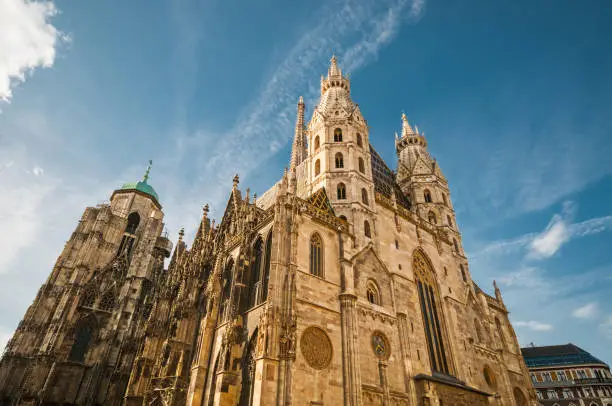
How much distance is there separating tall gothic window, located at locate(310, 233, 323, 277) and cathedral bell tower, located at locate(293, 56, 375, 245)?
3.41 meters

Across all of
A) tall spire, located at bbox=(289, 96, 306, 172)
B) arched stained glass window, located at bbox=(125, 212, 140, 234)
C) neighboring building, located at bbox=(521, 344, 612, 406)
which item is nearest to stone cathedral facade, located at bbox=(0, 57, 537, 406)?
arched stained glass window, located at bbox=(125, 212, 140, 234)

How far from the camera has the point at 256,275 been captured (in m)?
22.0

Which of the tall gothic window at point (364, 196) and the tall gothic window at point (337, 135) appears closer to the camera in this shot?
the tall gothic window at point (364, 196)

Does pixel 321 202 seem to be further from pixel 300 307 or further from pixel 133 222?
pixel 133 222

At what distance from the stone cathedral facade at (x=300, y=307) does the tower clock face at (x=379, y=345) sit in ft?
0.23

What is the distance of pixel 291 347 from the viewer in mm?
16859

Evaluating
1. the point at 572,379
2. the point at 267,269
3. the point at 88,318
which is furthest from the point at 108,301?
the point at 572,379

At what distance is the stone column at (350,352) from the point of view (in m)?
17.8

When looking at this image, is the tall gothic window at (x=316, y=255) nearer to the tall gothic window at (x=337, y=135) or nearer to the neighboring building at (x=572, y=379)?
the tall gothic window at (x=337, y=135)

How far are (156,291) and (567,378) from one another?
55478mm

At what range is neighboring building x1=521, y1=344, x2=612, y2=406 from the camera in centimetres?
4868

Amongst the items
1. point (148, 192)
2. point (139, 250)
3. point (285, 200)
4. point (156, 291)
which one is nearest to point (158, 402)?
point (285, 200)

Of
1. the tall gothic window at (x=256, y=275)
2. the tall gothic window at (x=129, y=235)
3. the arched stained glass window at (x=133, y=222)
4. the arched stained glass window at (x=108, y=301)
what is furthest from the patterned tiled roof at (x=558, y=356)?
the arched stained glass window at (x=133, y=222)

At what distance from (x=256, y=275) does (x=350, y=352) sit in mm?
6933
